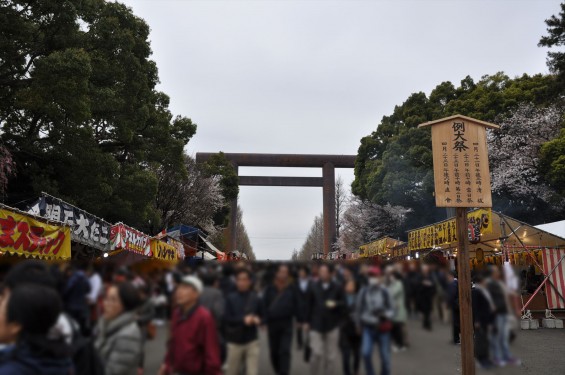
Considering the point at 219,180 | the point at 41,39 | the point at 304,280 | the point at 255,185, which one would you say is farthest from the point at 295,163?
the point at 304,280

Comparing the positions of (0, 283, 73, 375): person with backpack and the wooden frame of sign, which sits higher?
the wooden frame of sign

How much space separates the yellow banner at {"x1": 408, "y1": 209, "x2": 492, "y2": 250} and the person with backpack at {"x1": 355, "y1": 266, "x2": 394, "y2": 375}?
878cm

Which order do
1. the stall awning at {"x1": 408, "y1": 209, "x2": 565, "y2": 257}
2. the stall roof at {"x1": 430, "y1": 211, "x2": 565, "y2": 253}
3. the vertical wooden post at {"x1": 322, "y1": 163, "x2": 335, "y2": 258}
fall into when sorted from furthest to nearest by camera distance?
the vertical wooden post at {"x1": 322, "y1": 163, "x2": 335, "y2": 258} → the stall roof at {"x1": 430, "y1": 211, "x2": 565, "y2": 253} → the stall awning at {"x1": 408, "y1": 209, "x2": 565, "y2": 257}

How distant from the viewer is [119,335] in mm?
1524

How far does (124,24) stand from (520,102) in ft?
62.9

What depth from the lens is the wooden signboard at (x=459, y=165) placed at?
195 inches

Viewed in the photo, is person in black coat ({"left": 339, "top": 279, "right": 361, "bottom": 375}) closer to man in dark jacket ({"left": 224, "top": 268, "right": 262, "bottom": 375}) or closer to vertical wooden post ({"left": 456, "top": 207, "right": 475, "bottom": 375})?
man in dark jacket ({"left": 224, "top": 268, "right": 262, "bottom": 375})

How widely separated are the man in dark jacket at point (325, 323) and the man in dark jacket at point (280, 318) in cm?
8

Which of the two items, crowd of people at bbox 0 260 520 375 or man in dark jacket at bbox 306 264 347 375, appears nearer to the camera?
crowd of people at bbox 0 260 520 375

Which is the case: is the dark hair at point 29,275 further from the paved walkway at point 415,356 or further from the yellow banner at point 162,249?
the yellow banner at point 162,249

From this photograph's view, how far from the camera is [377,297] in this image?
1.75 meters

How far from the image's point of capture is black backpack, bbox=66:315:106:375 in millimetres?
1462

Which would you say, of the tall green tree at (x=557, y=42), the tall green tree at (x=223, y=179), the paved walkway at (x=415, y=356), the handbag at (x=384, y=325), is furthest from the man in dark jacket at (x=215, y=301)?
the tall green tree at (x=223, y=179)

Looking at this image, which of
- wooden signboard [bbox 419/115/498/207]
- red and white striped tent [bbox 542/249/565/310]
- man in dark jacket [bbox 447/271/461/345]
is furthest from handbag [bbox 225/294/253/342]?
red and white striped tent [bbox 542/249/565/310]
